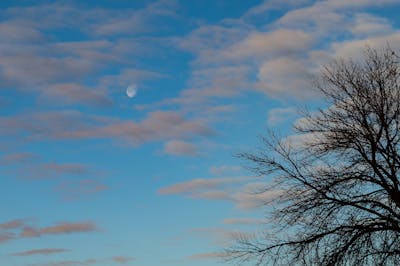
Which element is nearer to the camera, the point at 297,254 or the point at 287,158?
the point at 297,254

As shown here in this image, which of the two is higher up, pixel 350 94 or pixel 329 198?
pixel 350 94

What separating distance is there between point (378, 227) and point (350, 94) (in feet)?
13.0

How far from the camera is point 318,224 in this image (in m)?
18.2

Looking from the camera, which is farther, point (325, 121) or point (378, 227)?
point (325, 121)

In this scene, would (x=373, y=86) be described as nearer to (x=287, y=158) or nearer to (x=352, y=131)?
(x=352, y=131)

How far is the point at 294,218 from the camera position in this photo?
727 inches

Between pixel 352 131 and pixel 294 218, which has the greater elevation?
pixel 352 131

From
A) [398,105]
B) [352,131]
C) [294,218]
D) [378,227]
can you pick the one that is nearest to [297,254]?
[294,218]

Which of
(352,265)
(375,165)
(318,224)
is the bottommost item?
(352,265)

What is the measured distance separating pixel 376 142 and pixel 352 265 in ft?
10.9

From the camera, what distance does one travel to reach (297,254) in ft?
59.9

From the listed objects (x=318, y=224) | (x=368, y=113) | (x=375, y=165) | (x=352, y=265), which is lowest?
(x=352, y=265)

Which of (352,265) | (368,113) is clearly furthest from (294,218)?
(368,113)

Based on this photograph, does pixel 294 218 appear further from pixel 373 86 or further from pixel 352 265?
pixel 373 86
